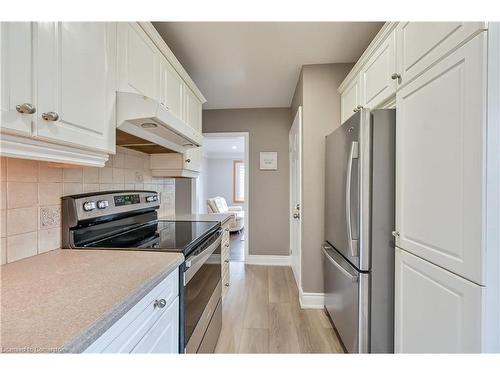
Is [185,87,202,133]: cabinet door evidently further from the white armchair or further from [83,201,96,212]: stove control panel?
the white armchair

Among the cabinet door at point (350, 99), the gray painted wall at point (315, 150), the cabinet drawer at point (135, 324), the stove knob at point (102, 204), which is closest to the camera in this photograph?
the cabinet drawer at point (135, 324)

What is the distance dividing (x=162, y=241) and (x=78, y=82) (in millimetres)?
820

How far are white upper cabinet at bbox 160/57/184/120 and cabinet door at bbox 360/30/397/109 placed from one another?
1533 millimetres

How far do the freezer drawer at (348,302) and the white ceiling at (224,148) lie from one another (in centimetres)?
415

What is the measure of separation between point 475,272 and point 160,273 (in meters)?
1.11

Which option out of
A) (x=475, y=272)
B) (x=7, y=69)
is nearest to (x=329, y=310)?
(x=475, y=272)

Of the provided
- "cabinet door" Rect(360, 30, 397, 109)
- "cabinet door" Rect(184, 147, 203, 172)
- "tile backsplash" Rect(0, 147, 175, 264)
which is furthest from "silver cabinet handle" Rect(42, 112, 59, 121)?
"cabinet door" Rect(360, 30, 397, 109)

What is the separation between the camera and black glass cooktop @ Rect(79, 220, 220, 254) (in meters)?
1.14

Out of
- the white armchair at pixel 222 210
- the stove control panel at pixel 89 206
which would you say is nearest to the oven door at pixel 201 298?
the stove control panel at pixel 89 206

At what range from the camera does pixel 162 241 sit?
126 centimetres

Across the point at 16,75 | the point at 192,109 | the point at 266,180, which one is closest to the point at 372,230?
the point at 16,75

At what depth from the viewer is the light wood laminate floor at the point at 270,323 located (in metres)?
1.75

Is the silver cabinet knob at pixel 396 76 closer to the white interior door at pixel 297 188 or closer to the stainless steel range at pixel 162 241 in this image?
the white interior door at pixel 297 188

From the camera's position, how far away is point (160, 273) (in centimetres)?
84
